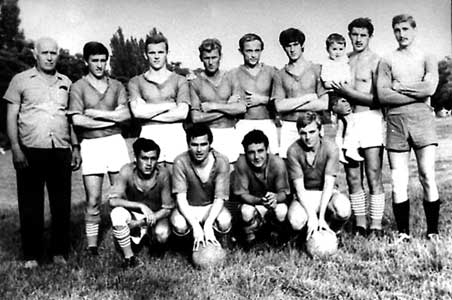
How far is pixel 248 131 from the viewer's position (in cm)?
515

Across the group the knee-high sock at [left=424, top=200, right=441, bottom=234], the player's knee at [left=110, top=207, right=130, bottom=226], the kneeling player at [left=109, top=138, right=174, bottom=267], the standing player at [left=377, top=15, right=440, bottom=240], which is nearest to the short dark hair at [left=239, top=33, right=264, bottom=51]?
the standing player at [left=377, top=15, right=440, bottom=240]

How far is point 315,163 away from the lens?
15.9 ft

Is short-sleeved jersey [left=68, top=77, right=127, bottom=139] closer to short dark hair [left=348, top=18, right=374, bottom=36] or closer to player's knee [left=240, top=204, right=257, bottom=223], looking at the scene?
A: player's knee [left=240, top=204, right=257, bottom=223]

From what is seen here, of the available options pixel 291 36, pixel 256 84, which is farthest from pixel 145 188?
pixel 291 36

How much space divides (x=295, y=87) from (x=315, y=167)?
2.88 feet

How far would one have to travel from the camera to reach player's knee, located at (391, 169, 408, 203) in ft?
15.9

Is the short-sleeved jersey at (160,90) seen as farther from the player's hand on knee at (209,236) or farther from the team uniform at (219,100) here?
the player's hand on knee at (209,236)

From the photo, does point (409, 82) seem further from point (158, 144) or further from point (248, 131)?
point (158, 144)

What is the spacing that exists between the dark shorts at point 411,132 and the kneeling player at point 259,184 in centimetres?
114

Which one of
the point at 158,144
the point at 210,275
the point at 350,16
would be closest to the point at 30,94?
the point at 158,144

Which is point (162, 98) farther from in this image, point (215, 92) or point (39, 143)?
point (39, 143)

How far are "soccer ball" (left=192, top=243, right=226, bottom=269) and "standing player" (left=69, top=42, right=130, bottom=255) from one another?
4.22ft

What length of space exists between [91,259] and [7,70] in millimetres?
8543

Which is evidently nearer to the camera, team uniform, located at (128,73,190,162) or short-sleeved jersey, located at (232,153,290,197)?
short-sleeved jersey, located at (232,153,290,197)
